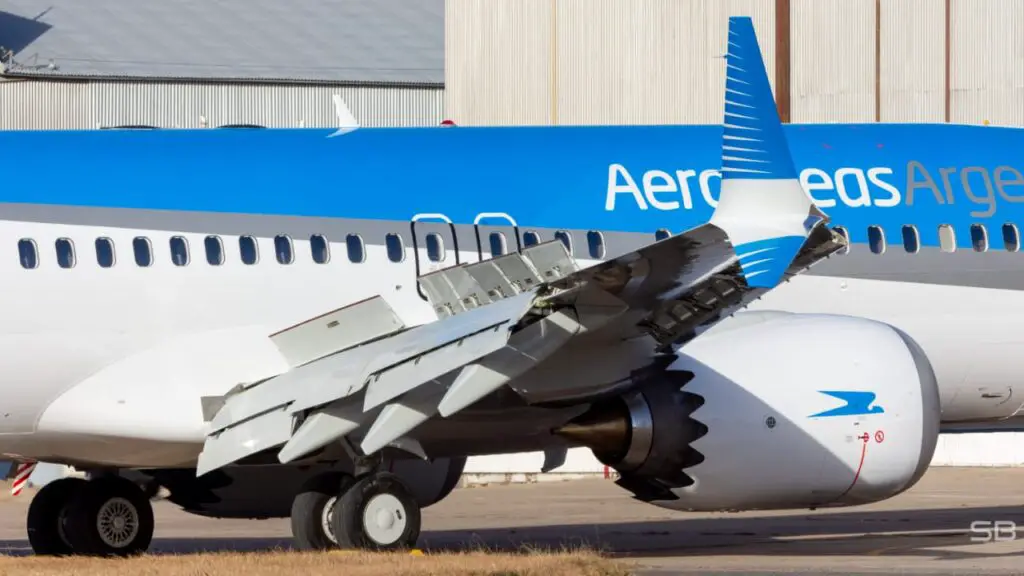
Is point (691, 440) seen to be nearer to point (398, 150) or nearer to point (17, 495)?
point (398, 150)

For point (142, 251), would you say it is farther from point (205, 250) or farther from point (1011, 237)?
point (1011, 237)

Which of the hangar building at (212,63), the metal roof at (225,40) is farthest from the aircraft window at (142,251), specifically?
the metal roof at (225,40)

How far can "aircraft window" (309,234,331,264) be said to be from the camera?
16750mm

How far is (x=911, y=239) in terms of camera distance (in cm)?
1773

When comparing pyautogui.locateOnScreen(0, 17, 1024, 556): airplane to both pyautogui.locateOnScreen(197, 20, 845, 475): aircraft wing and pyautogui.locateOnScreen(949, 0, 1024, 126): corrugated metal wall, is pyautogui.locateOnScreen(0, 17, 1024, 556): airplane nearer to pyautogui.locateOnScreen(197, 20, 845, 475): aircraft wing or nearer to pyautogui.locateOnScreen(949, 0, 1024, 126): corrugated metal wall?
pyautogui.locateOnScreen(197, 20, 845, 475): aircraft wing

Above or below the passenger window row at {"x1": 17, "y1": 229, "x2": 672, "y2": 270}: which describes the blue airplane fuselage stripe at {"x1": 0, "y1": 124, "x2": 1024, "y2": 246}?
above

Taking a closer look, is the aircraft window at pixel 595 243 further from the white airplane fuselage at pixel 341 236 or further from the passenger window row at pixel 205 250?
the passenger window row at pixel 205 250

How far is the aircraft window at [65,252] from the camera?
16312mm

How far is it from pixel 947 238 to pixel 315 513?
6.80m

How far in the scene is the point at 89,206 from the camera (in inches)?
650

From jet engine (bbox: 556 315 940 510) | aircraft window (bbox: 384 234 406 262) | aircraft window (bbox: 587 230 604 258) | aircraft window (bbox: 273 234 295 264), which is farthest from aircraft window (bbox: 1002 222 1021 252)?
aircraft window (bbox: 273 234 295 264)

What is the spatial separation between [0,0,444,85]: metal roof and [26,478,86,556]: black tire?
1138 inches

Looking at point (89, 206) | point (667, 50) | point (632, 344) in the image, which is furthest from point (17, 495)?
point (632, 344)

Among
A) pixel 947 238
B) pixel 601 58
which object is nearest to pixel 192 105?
pixel 601 58
